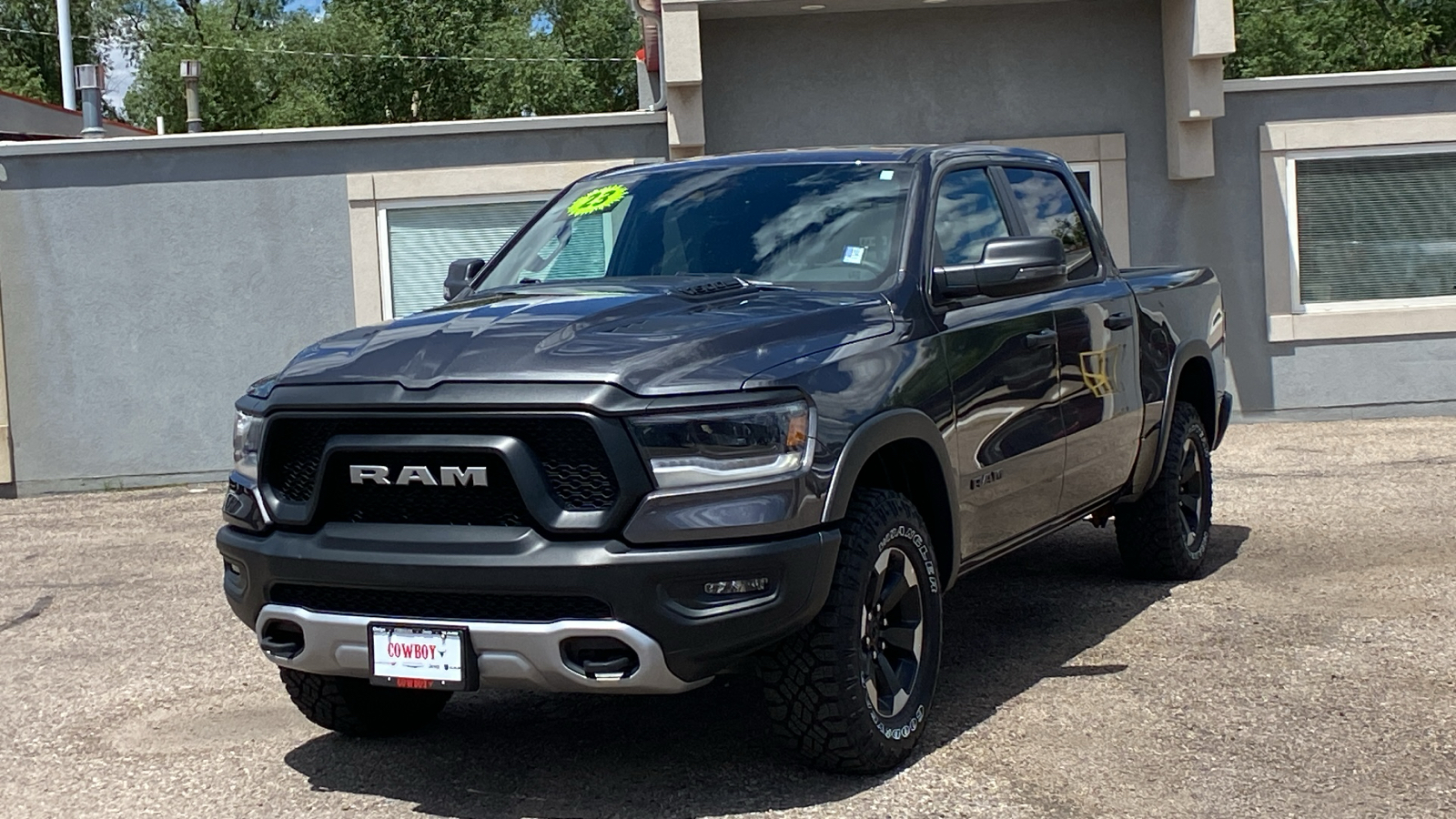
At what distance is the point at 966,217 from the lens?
5.85 metres

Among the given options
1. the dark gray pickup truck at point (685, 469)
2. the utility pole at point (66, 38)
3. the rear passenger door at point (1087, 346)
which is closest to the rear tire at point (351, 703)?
the dark gray pickup truck at point (685, 469)

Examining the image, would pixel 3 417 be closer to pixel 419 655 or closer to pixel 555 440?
pixel 419 655

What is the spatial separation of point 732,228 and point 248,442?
1787 mm

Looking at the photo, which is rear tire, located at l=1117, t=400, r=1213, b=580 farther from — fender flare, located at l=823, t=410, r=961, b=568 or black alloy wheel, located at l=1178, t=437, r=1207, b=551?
fender flare, located at l=823, t=410, r=961, b=568

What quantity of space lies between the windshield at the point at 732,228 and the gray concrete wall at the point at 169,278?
7551 millimetres

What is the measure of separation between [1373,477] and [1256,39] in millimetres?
36609

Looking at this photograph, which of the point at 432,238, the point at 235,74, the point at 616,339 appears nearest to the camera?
the point at 616,339

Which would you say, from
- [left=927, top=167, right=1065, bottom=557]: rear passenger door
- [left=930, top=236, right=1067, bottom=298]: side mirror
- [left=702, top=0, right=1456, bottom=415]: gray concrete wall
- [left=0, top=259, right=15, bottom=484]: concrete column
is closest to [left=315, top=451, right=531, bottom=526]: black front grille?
[left=927, top=167, right=1065, bottom=557]: rear passenger door

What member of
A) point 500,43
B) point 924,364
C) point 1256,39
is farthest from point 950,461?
point 500,43

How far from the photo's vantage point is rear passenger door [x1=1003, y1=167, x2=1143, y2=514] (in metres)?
6.05

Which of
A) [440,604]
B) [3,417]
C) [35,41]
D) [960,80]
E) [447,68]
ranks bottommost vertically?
[440,604]

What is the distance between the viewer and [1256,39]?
44.2 m

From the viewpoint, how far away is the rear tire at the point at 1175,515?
7.20 metres

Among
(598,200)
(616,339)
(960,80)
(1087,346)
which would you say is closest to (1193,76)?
(960,80)
